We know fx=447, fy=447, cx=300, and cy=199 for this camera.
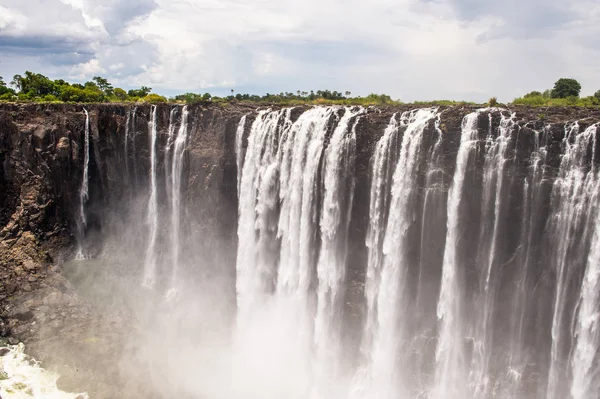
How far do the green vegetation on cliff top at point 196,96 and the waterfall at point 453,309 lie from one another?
4.80 metres

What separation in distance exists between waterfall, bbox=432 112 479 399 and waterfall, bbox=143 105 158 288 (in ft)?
66.7

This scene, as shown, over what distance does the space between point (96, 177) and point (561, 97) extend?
103 feet

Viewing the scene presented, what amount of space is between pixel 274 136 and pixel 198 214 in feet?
26.7

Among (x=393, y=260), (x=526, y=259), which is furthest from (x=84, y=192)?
(x=526, y=259)

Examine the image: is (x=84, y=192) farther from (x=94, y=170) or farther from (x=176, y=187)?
(x=176, y=187)

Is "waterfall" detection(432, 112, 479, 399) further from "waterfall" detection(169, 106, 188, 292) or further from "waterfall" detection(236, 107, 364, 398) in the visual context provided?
"waterfall" detection(169, 106, 188, 292)

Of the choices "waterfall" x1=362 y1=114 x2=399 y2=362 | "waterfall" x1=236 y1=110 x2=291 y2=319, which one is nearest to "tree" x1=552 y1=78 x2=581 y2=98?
"waterfall" x1=362 y1=114 x2=399 y2=362

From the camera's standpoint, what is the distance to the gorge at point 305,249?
63.8 feet

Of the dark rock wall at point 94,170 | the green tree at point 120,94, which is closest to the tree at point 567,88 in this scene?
the dark rock wall at point 94,170

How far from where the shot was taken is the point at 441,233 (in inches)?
859

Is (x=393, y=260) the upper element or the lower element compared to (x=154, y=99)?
lower

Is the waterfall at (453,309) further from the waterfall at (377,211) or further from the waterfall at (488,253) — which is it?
the waterfall at (377,211)

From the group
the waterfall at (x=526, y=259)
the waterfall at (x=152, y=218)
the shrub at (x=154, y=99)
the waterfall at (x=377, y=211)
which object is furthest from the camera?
the shrub at (x=154, y=99)

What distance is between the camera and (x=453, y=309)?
21.5m
